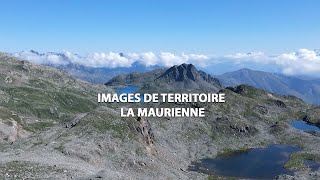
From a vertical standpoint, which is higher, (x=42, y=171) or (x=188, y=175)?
(x=42, y=171)

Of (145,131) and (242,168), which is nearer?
(145,131)

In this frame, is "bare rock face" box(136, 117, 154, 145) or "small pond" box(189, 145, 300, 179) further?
"small pond" box(189, 145, 300, 179)

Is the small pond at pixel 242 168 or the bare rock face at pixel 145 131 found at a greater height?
the bare rock face at pixel 145 131

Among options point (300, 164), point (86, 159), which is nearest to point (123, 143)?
point (86, 159)

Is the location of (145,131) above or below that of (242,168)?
above

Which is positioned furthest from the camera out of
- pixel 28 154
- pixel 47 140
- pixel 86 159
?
pixel 47 140

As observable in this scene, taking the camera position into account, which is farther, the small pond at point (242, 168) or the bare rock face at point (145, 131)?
the small pond at point (242, 168)

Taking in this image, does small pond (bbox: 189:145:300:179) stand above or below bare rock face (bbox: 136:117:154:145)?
below

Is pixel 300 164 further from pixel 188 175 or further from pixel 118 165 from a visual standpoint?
pixel 118 165
